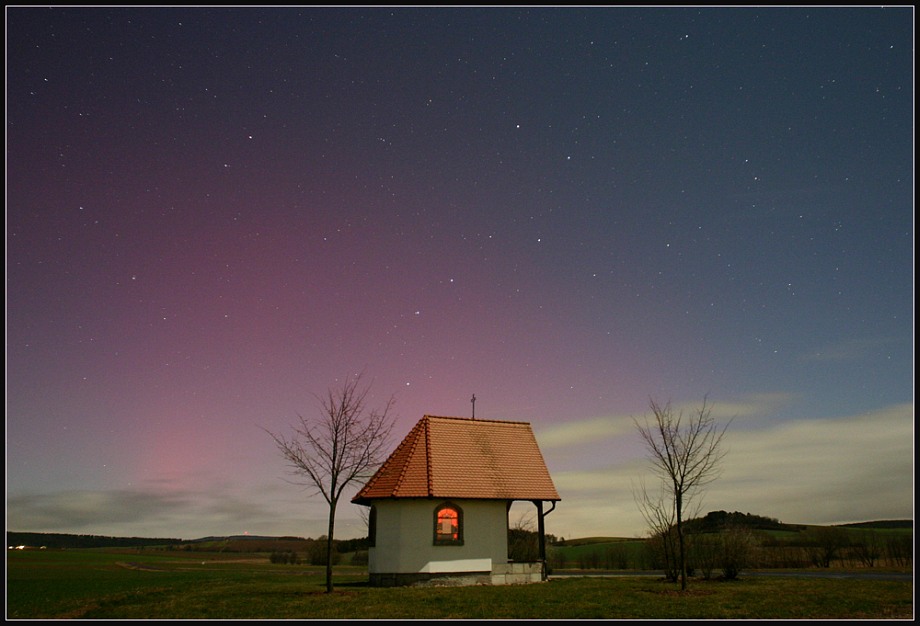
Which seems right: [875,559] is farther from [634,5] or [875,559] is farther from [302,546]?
[302,546]

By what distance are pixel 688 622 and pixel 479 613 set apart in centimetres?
508

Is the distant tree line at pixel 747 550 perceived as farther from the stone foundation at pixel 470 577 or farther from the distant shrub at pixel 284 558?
the distant shrub at pixel 284 558

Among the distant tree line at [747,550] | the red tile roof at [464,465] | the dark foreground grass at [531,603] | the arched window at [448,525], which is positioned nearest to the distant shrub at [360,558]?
the distant tree line at [747,550]

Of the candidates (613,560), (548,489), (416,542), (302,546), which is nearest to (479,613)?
(416,542)

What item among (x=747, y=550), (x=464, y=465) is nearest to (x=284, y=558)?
(x=464, y=465)

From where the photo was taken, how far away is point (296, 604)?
1784cm

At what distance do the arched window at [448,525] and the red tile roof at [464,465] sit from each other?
843mm

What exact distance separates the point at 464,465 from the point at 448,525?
2.61 metres

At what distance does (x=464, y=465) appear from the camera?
2725 centimetres

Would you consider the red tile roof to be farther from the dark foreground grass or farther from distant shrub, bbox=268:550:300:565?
distant shrub, bbox=268:550:300:565

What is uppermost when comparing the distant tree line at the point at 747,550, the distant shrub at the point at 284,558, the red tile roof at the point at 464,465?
the red tile roof at the point at 464,465

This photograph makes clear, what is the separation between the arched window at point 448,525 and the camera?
25.4 metres

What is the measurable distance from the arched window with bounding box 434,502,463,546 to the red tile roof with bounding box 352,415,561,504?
84cm

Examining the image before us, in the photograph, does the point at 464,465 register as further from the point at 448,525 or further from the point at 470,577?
the point at 470,577
